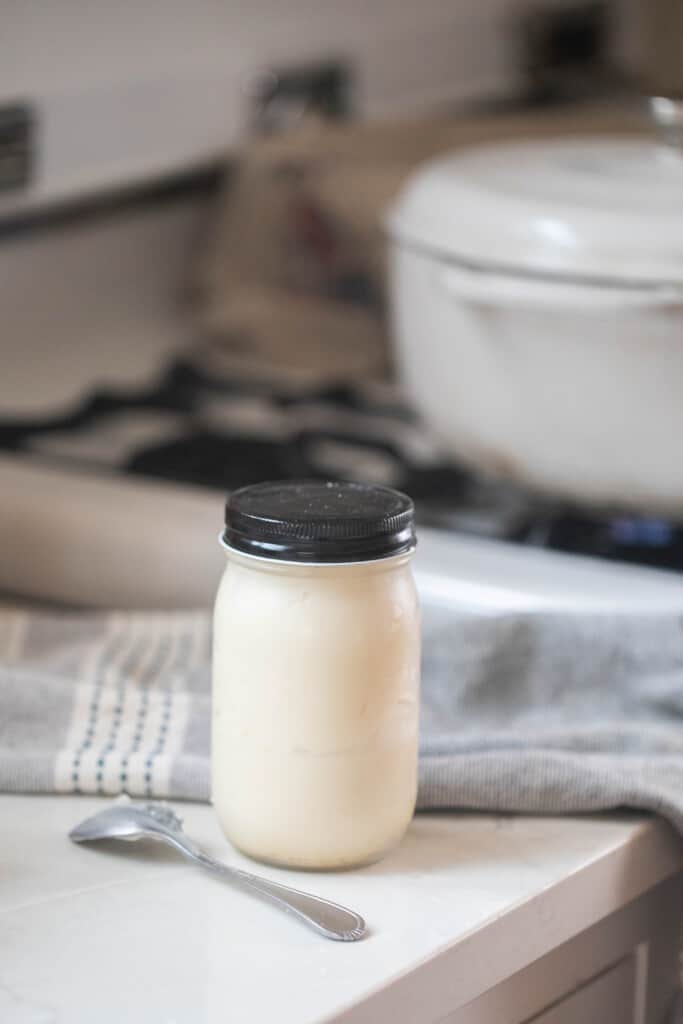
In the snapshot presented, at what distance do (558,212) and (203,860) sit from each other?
425mm

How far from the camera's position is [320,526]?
0.60m

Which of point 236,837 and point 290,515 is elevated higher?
point 290,515

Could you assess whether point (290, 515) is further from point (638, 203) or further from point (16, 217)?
point (16, 217)

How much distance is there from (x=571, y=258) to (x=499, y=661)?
226mm

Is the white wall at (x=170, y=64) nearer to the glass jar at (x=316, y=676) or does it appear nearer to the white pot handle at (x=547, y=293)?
the white pot handle at (x=547, y=293)

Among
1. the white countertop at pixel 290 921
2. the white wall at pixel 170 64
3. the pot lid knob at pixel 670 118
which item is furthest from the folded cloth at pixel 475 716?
the white wall at pixel 170 64

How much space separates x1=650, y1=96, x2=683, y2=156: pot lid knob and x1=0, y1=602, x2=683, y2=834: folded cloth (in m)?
0.32

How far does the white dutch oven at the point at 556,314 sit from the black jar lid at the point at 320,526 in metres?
0.28

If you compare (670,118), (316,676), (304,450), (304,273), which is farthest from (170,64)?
(316,676)

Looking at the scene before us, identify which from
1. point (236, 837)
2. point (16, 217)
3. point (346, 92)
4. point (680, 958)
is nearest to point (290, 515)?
point (236, 837)

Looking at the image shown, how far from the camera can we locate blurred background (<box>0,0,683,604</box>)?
0.91 meters

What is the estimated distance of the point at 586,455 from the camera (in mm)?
915

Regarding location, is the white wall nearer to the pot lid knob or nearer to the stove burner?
the stove burner

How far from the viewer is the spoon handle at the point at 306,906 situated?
1.92ft
